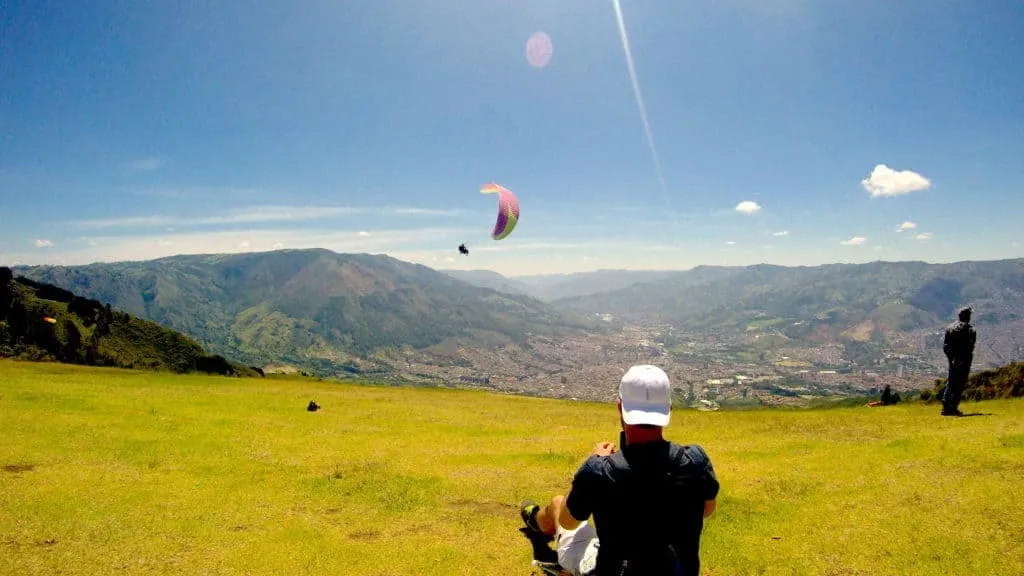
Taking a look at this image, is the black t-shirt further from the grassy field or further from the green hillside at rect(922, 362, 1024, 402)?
the green hillside at rect(922, 362, 1024, 402)

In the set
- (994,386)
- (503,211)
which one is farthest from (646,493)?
(994,386)

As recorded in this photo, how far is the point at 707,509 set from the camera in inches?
A: 233

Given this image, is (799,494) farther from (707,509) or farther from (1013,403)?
(1013,403)

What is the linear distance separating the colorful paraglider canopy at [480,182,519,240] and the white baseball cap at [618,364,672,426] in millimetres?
29021

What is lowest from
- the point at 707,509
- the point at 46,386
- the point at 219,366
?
the point at 219,366

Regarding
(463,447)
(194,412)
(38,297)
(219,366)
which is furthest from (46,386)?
(38,297)

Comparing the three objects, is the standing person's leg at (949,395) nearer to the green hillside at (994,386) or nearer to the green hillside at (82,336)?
the green hillside at (994,386)

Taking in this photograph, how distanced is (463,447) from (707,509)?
1569cm

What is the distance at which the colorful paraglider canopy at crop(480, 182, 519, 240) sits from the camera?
3450cm

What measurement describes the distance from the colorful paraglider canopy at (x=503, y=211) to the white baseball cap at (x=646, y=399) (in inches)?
1143

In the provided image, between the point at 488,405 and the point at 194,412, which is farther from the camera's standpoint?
the point at 488,405

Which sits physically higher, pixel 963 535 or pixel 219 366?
pixel 963 535

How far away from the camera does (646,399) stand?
5.58m

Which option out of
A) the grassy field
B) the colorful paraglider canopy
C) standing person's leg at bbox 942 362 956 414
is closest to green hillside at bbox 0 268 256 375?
the colorful paraglider canopy
